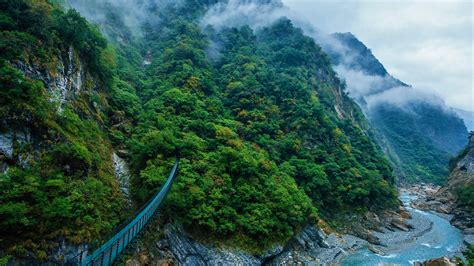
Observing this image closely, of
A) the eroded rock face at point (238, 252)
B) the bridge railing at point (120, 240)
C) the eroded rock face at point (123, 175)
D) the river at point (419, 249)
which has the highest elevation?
the eroded rock face at point (123, 175)

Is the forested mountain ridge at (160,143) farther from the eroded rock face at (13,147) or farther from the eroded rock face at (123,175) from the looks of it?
the eroded rock face at (123,175)

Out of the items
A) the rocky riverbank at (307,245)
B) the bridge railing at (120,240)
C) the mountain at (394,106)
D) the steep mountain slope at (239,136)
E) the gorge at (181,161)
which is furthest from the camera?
the mountain at (394,106)

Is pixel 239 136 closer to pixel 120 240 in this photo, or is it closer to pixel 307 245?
pixel 307 245

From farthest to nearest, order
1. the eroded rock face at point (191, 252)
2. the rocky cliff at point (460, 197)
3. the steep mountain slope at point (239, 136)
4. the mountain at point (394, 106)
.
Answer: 1. the mountain at point (394, 106)
2. the rocky cliff at point (460, 197)
3. the steep mountain slope at point (239, 136)
4. the eroded rock face at point (191, 252)

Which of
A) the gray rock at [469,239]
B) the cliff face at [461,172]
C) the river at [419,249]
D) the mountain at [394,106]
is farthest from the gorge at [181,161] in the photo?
the mountain at [394,106]

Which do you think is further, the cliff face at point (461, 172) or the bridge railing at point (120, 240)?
the cliff face at point (461, 172)

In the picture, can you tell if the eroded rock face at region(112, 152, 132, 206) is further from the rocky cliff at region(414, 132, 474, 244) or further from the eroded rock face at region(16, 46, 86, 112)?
the rocky cliff at region(414, 132, 474, 244)

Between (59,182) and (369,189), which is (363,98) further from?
(59,182)

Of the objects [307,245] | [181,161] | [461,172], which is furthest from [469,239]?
[181,161]
